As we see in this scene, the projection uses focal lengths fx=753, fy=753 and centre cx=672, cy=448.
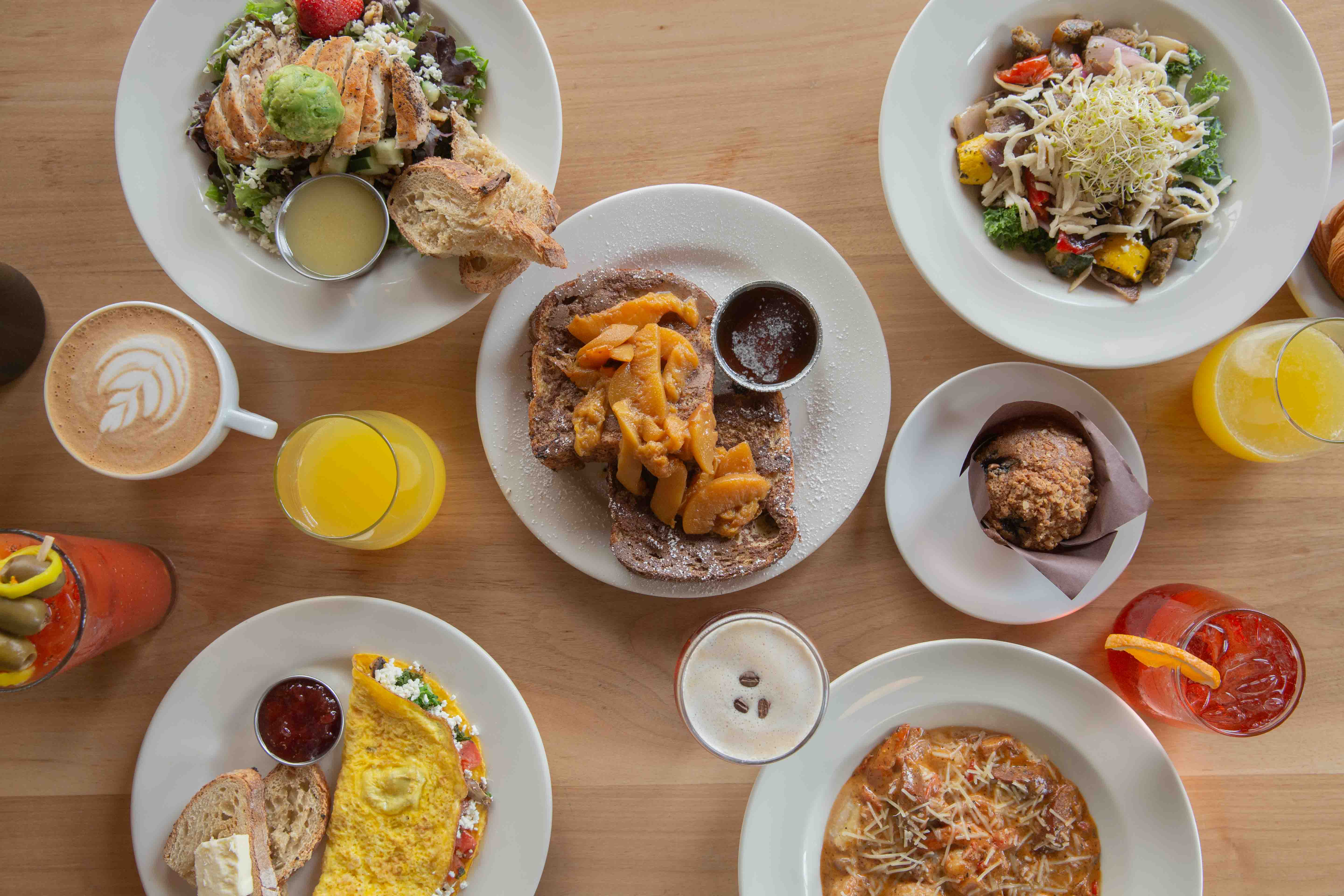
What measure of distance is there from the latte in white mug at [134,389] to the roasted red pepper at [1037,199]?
264 cm

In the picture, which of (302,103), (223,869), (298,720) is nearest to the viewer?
(302,103)

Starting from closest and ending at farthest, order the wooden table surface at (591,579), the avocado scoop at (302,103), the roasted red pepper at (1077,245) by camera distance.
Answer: the avocado scoop at (302,103) < the roasted red pepper at (1077,245) < the wooden table surface at (591,579)

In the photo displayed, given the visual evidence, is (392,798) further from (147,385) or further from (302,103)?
(302,103)

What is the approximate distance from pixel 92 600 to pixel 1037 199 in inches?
125

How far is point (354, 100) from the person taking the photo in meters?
2.15

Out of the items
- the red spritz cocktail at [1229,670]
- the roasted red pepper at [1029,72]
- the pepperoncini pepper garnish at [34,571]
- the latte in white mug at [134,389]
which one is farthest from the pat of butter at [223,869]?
the roasted red pepper at [1029,72]

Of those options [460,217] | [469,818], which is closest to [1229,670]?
[469,818]

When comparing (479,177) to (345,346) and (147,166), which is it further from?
(147,166)

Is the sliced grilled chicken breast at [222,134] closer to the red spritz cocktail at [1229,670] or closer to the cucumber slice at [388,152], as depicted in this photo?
the cucumber slice at [388,152]

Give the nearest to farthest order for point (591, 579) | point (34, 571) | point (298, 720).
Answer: point (34, 571)
point (298, 720)
point (591, 579)

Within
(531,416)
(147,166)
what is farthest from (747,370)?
(147,166)

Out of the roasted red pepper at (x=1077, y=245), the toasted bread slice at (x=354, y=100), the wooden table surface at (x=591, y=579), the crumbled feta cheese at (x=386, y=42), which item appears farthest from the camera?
the wooden table surface at (x=591, y=579)

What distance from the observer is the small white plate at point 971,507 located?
8.07 feet

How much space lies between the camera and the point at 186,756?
8.14 feet
